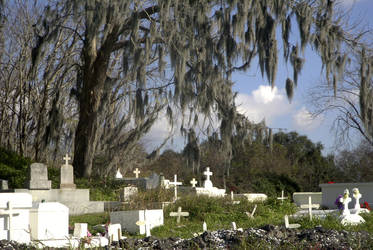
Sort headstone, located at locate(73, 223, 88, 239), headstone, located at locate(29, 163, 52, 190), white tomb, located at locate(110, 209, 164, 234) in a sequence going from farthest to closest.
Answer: headstone, located at locate(29, 163, 52, 190)
white tomb, located at locate(110, 209, 164, 234)
headstone, located at locate(73, 223, 88, 239)

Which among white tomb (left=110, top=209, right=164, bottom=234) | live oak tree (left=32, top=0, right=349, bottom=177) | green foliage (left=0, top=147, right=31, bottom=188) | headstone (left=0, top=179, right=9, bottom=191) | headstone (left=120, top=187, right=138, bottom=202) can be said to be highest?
live oak tree (left=32, top=0, right=349, bottom=177)

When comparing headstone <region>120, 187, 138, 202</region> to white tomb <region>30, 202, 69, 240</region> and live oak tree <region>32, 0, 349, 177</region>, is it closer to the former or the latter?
live oak tree <region>32, 0, 349, 177</region>

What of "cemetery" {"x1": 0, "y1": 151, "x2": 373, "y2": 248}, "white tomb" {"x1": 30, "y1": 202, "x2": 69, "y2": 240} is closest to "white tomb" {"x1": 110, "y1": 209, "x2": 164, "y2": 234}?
"cemetery" {"x1": 0, "y1": 151, "x2": 373, "y2": 248}

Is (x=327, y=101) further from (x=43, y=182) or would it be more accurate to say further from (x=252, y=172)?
(x=43, y=182)

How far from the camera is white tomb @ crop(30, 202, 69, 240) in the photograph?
8.05 meters

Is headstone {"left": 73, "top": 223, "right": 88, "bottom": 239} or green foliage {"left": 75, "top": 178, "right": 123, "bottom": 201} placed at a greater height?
green foliage {"left": 75, "top": 178, "right": 123, "bottom": 201}

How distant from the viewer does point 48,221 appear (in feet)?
26.8

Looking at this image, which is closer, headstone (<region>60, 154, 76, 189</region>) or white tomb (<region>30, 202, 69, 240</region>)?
white tomb (<region>30, 202, 69, 240</region>)

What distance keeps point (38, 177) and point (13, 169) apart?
3399 mm

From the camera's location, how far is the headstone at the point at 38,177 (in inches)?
631

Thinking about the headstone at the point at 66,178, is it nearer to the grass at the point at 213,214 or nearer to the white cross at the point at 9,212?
the grass at the point at 213,214

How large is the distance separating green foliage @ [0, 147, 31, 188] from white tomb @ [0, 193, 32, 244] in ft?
32.0

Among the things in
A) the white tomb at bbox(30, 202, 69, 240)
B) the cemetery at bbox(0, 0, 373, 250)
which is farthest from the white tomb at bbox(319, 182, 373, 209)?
the white tomb at bbox(30, 202, 69, 240)

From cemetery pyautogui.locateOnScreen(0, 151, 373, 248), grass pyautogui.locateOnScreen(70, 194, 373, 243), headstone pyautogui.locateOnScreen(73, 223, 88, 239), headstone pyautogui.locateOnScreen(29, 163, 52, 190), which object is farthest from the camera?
headstone pyautogui.locateOnScreen(29, 163, 52, 190)
